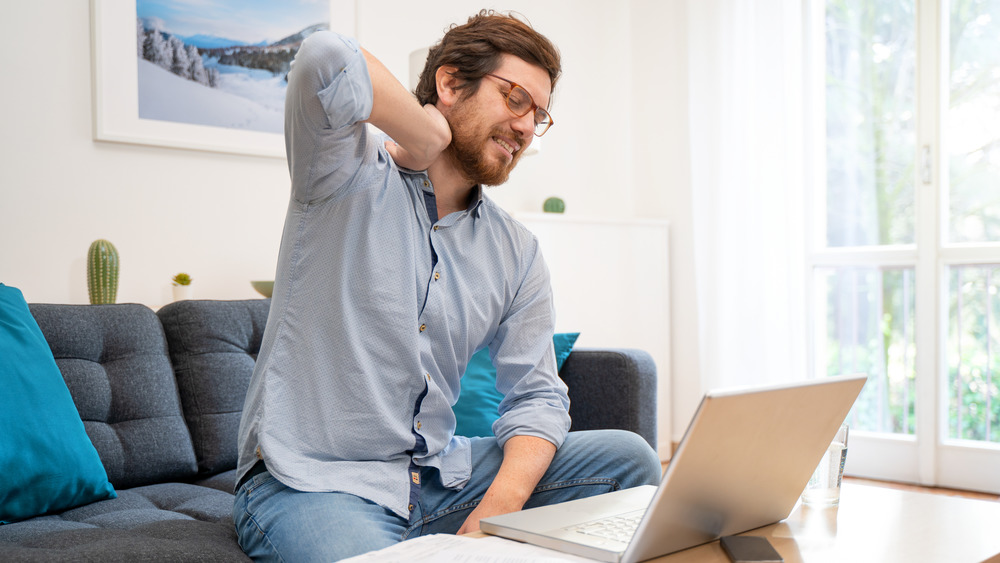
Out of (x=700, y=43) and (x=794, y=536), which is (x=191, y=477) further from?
(x=700, y=43)

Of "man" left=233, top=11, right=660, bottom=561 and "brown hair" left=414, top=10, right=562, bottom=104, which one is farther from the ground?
"brown hair" left=414, top=10, right=562, bottom=104

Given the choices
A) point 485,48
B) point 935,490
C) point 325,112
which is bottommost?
point 935,490

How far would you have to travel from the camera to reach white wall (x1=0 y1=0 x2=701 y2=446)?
2232 millimetres

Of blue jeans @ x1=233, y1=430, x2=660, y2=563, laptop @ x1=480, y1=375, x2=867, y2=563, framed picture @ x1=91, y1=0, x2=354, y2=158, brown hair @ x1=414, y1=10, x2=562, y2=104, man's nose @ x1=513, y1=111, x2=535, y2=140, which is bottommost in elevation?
blue jeans @ x1=233, y1=430, x2=660, y2=563

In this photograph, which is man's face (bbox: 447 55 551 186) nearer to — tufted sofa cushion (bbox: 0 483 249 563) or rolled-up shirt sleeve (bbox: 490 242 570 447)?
rolled-up shirt sleeve (bbox: 490 242 570 447)

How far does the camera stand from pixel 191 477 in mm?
1786

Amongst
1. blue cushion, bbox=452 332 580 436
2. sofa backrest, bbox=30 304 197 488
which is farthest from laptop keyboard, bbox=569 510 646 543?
sofa backrest, bbox=30 304 197 488

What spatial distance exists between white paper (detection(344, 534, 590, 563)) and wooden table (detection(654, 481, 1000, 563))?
13cm

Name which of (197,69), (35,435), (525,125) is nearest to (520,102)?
(525,125)

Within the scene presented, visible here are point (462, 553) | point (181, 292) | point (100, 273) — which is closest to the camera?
point (462, 553)

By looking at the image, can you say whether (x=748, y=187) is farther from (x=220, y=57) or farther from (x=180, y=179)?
(x=180, y=179)

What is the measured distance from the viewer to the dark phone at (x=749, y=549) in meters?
0.83

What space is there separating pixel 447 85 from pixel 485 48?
9 centimetres

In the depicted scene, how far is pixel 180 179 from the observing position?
2500 millimetres
